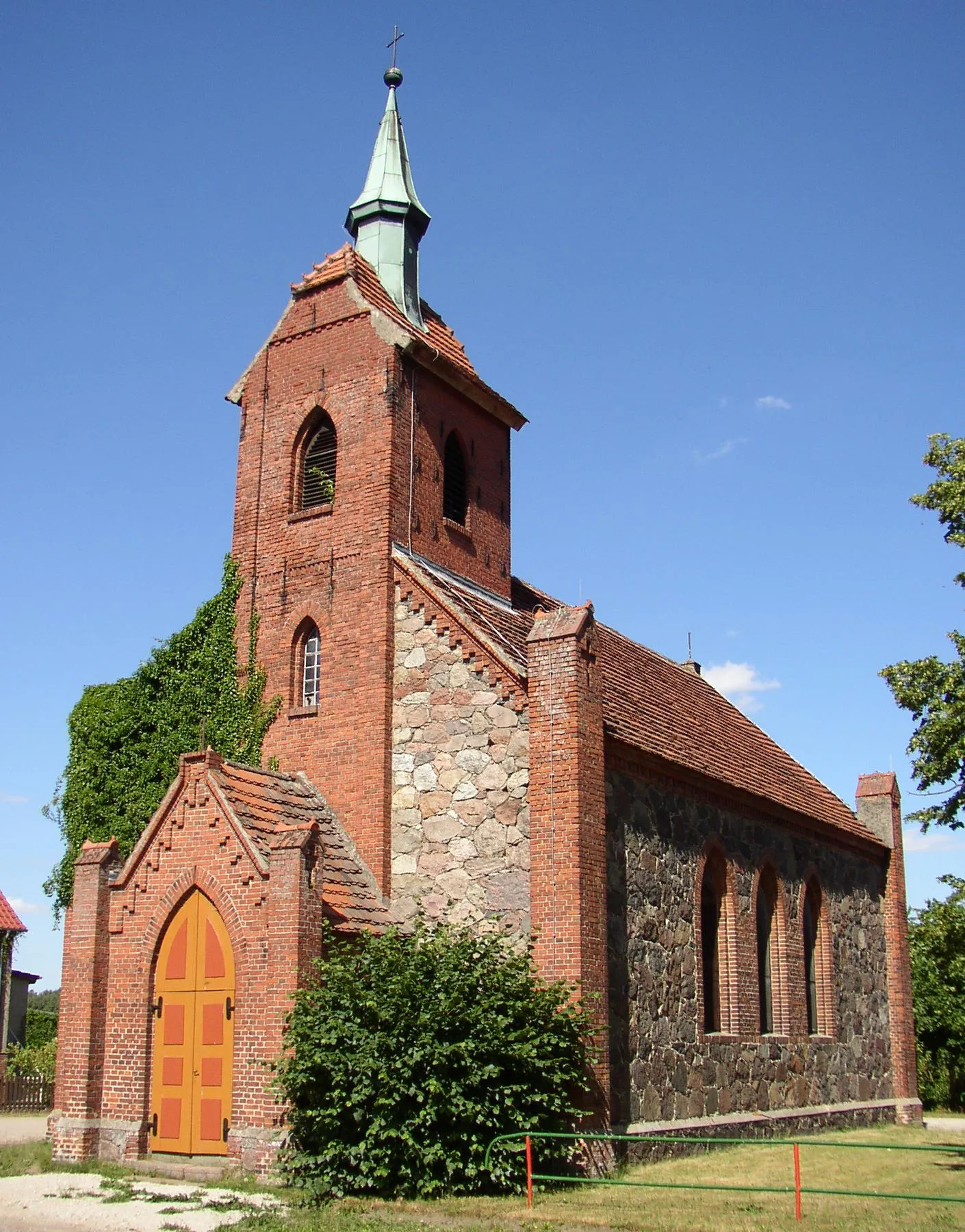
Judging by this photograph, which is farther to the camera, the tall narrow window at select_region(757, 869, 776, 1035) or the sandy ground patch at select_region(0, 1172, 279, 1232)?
the tall narrow window at select_region(757, 869, 776, 1035)

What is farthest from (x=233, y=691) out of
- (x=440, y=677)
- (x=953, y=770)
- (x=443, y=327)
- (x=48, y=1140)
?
(x=953, y=770)

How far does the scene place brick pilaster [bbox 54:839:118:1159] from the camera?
630 inches

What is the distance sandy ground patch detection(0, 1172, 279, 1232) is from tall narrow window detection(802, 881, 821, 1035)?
43.5ft

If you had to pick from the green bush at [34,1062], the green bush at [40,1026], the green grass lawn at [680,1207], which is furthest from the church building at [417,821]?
the green bush at [40,1026]

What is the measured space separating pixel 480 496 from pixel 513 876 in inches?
328

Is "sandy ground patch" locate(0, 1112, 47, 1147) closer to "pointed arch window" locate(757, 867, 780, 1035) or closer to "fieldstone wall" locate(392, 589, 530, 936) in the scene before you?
"fieldstone wall" locate(392, 589, 530, 936)

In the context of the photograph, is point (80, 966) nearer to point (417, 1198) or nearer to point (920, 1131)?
point (417, 1198)

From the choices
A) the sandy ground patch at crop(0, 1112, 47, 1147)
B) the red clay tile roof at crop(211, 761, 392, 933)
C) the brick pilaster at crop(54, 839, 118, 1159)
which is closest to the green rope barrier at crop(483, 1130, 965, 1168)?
the red clay tile roof at crop(211, 761, 392, 933)

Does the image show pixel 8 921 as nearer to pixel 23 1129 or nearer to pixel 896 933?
pixel 23 1129

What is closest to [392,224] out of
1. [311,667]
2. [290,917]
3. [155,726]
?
[311,667]

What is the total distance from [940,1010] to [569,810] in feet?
63.9

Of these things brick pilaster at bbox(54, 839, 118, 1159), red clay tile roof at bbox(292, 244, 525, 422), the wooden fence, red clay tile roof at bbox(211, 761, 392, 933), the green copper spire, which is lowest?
the wooden fence

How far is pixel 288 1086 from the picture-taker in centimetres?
1419

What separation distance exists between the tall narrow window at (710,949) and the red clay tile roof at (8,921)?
20906 millimetres
